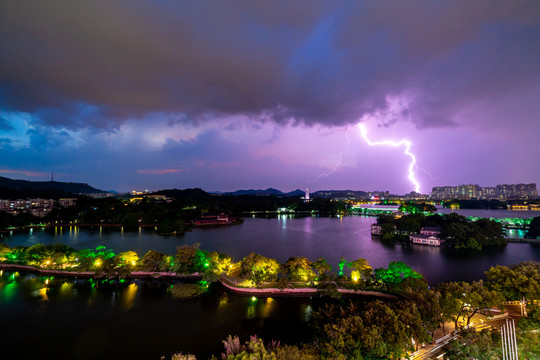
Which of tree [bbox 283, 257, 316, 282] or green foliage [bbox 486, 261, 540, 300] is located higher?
green foliage [bbox 486, 261, 540, 300]

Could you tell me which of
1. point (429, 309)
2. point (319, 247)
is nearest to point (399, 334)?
point (429, 309)

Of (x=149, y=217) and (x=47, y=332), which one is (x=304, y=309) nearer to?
(x=47, y=332)

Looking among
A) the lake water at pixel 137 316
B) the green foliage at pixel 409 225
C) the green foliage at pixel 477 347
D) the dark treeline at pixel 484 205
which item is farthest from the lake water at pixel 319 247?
the dark treeline at pixel 484 205

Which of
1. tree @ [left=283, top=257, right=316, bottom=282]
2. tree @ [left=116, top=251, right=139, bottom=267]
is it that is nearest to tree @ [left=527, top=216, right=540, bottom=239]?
tree @ [left=283, top=257, right=316, bottom=282]

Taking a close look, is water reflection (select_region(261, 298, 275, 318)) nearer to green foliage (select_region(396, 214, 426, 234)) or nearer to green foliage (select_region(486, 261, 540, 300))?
green foliage (select_region(486, 261, 540, 300))

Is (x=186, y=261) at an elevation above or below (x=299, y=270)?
below

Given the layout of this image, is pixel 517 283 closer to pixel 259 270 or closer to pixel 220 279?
pixel 259 270

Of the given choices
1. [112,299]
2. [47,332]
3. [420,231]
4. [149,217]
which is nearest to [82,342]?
[47,332]

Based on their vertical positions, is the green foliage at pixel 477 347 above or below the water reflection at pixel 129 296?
above

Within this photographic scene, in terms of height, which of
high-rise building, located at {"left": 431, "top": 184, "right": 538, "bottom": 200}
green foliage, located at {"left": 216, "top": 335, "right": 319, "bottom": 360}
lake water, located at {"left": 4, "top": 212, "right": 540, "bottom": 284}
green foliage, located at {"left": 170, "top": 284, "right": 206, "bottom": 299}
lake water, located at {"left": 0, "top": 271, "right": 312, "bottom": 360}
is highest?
high-rise building, located at {"left": 431, "top": 184, "right": 538, "bottom": 200}

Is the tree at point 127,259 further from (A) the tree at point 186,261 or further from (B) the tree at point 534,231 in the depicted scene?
(B) the tree at point 534,231

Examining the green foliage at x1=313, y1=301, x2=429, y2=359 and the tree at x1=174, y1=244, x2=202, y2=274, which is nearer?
the green foliage at x1=313, y1=301, x2=429, y2=359
